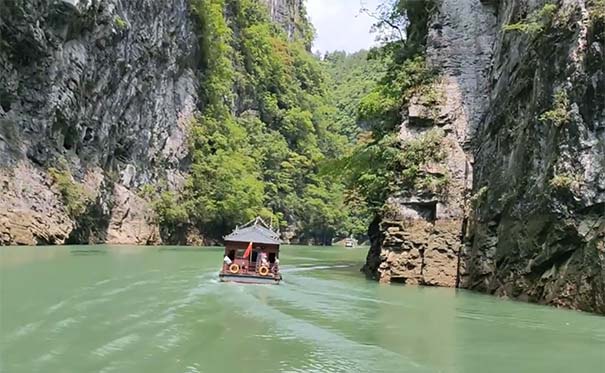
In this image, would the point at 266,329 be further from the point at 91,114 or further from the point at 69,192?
the point at 91,114

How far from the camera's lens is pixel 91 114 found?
106ft

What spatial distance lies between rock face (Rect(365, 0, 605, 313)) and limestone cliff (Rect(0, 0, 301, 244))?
14.9 meters

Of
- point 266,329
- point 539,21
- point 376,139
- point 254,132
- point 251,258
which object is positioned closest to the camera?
point 266,329

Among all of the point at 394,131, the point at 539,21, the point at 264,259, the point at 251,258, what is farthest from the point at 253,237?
the point at 539,21

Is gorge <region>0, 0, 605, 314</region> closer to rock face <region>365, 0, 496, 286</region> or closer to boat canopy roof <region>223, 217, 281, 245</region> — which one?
rock face <region>365, 0, 496, 286</region>

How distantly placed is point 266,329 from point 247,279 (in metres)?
→ 6.70

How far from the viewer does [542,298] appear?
13773 millimetres

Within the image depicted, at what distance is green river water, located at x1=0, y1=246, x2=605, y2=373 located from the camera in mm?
7777

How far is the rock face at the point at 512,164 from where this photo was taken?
1296 centimetres

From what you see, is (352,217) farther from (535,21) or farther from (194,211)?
(535,21)

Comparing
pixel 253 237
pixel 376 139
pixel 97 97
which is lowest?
pixel 253 237

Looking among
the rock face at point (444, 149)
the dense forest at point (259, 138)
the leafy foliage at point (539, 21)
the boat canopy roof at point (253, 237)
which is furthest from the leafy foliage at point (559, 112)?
the dense forest at point (259, 138)

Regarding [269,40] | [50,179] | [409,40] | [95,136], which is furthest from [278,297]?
[269,40]

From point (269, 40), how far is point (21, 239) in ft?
134
